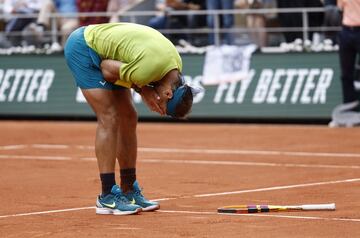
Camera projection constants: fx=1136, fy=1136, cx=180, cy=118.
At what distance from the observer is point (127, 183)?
1053cm

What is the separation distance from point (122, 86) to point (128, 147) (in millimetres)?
593

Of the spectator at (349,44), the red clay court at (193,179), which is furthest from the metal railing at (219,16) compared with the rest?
the red clay court at (193,179)

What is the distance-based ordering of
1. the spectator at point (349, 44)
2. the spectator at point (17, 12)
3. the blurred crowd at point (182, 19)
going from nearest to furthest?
1. the spectator at point (349, 44)
2. the blurred crowd at point (182, 19)
3. the spectator at point (17, 12)

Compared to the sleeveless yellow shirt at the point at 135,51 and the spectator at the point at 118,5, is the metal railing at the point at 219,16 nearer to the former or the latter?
the spectator at the point at 118,5

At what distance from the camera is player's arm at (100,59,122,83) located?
9961 mm

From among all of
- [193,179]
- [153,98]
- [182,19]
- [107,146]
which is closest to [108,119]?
[107,146]

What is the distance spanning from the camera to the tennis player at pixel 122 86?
9836 millimetres

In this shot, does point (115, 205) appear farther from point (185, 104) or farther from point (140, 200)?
point (185, 104)

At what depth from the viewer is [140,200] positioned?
10.3m

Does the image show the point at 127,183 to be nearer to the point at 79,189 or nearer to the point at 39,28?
the point at 79,189

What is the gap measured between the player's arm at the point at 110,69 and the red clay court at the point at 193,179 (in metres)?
1.23

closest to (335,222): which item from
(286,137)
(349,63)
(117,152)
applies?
(117,152)

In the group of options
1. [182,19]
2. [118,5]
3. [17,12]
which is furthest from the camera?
[17,12]

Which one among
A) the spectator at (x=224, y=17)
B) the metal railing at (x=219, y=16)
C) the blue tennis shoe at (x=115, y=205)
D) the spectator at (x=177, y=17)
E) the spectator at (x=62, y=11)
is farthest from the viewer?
the spectator at (x=62, y=11)
